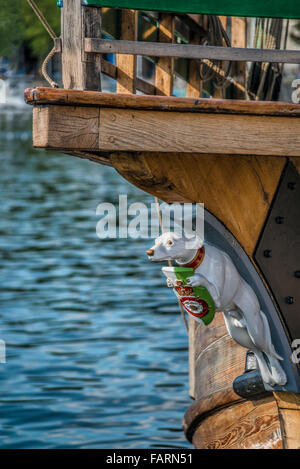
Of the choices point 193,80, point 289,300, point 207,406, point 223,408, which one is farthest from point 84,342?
point 289,300

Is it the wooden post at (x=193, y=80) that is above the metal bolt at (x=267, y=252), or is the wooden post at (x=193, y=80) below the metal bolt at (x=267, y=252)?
above

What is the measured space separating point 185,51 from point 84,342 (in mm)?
8014

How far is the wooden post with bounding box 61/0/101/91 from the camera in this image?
4.13m

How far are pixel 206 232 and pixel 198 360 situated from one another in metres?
2.50

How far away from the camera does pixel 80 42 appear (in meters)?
4.12

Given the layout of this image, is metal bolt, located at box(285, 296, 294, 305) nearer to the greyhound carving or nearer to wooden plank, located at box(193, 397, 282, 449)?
the greyhound carving

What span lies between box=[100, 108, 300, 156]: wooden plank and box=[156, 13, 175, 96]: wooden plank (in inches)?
50.9

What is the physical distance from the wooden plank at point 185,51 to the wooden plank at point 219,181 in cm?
45

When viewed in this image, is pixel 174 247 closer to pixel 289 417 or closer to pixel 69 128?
pixel 69 128

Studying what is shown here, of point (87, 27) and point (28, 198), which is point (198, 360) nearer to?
point (87, 27)

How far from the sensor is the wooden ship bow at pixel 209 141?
4.05 metres

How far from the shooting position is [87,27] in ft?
13.6

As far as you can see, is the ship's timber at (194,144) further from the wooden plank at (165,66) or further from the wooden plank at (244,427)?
the wooden plank at (165,66)

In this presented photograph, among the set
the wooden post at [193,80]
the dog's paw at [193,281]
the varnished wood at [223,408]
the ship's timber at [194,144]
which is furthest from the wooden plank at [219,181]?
the wooden post at [193,80]
